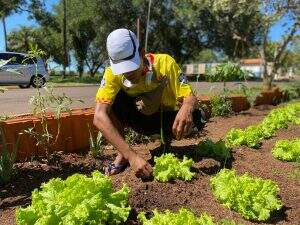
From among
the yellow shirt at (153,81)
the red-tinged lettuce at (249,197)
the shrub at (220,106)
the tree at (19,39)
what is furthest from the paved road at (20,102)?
the tree at (19,39)

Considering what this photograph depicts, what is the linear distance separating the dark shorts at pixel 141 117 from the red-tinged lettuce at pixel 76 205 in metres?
1.47

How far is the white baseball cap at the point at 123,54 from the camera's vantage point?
4133 millimetres

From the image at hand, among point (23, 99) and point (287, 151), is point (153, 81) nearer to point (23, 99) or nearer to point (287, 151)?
point (287, 151)

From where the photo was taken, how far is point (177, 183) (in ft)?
14.2

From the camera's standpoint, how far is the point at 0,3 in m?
29.6

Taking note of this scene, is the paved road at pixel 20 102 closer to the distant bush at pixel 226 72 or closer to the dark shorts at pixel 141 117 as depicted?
the distant bush at pixel 226 72

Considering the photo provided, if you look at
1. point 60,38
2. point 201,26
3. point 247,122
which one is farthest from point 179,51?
→ point 247,122

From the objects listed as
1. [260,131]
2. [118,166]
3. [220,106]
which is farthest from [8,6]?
[118,166]

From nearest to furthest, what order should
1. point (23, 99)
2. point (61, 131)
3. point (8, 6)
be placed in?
point (61, 131) < point (23, 99) < point (8, 6)

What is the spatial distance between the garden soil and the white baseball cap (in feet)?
3.23

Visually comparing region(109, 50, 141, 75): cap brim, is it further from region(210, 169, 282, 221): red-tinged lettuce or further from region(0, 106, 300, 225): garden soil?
region(210, 169, 282, 221): red-tinged lettuce

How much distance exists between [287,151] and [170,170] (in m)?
2.15

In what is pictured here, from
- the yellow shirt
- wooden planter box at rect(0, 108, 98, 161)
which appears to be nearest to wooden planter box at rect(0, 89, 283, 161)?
wooden planter box at rect(0, 108, 98, 161)

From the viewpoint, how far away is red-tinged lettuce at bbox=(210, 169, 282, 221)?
12.6ft
